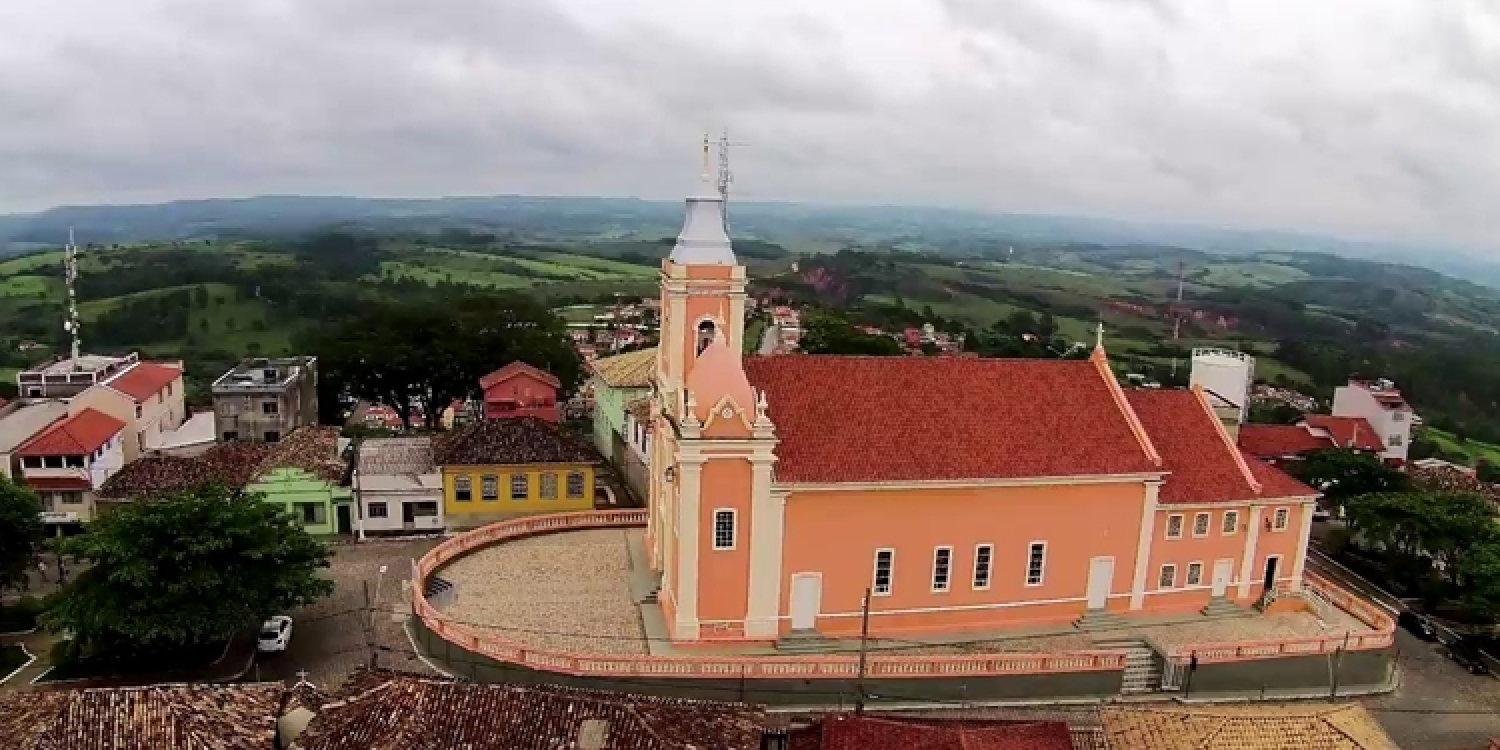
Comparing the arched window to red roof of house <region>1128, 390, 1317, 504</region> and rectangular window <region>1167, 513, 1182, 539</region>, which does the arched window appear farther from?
rectangular window <region>1167, 513, 1182, 539</region>

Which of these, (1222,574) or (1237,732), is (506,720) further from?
(1222,574)

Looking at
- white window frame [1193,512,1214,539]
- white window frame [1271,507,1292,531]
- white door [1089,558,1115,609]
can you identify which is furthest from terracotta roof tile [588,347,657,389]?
white window frame [1271,507,1292,531]

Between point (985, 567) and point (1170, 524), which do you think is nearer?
point (985, 567)

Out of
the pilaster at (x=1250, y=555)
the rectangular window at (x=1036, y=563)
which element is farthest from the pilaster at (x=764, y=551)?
the pilaster at (x=1250, y=555)

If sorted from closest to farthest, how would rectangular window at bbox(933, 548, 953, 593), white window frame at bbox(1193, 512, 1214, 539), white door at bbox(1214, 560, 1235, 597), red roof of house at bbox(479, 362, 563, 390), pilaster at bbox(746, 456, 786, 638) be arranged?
pilaster at bbox(746, 456, 786, 638) → rectangular window at bbox(933, 548, 953, 593) → white window frame at bbox(1193, 512, 1214, 539) → white door at bbox(1214, 560, 1235, 597) → red roof of house at bbox(479, 362, 563, 390)

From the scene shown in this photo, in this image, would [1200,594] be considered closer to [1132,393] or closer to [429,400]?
[1132,393]

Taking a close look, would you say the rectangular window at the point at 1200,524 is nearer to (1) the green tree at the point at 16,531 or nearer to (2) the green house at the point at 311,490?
(2) the green house at the point at 311,490

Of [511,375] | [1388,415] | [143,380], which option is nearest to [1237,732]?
[511,375]
